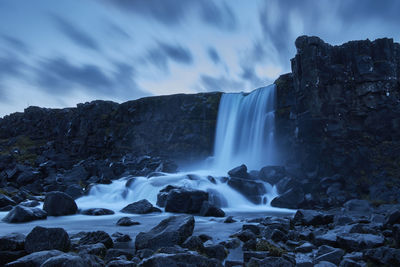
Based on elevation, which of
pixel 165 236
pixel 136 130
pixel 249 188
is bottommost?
pixel 165 236

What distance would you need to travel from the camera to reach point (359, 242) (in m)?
8.78

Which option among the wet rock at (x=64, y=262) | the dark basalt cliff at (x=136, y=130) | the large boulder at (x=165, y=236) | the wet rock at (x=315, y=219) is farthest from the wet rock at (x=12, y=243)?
the dark basalt cliff at (x=136, y=130)

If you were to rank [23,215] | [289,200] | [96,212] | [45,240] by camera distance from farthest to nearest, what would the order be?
[289,200] → [96,212] → [23,215] → [45,240]

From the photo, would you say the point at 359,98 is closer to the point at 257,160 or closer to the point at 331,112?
the point at 331,112

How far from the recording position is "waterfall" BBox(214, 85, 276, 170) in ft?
147

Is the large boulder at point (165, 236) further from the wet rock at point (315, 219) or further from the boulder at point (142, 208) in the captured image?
the boulder at point (142, 208)

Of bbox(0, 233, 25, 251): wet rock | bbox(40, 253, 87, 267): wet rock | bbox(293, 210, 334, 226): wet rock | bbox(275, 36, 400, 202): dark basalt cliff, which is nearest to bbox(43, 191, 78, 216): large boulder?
bbox(0, 233, 25, 251): wet rock

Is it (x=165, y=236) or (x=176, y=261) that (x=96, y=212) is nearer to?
(x=165, y=236)

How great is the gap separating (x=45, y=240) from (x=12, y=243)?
0.78 m

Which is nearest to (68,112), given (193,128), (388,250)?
(193,128)

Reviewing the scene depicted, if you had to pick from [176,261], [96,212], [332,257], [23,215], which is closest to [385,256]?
[332,257]

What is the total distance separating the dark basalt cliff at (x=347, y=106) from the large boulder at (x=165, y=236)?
2652 centimetres

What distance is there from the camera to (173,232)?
9.30 m

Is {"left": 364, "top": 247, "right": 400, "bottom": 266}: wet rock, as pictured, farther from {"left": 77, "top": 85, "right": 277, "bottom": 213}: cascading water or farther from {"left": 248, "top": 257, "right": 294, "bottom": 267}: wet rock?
{"left": 77, "top": 85, "right": 277, "bottom": 213}: cascading water
